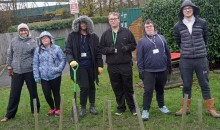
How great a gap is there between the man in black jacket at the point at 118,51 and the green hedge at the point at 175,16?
3766 millimetres

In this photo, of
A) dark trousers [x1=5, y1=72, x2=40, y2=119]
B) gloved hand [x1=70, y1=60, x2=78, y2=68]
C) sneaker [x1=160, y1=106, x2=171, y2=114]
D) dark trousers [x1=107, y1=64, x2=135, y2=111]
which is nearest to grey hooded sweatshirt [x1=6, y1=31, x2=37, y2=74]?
dark trousers [x1=5, y1=72, x2=40, y2=119]

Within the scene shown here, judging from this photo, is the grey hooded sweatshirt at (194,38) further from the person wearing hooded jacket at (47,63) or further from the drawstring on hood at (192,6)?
the person wearing hooded jacket at (47,63)

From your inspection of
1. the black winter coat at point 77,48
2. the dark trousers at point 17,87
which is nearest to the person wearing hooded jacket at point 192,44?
the black winter coat at point 77,48

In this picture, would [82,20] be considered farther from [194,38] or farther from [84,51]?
[194,38]

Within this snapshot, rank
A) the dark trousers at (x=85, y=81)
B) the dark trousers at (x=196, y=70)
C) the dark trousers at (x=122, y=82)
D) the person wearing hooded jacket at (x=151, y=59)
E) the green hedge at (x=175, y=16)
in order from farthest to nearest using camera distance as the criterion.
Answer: the green hedge at (x=175, y=16), the dark trousers at (x=85, y=81), the dark trousers at (x=122, y=82), the person wearing hooded jacket at (x=151, y=59), the dark trousers at (x=196, y=70)

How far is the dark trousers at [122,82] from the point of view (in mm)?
6797

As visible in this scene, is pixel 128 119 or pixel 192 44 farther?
pixel 128 119

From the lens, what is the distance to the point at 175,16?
10.6 metres

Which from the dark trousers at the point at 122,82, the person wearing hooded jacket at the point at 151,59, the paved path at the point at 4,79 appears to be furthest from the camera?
the paved path at the point at 4,79

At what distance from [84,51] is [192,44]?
1.94 m

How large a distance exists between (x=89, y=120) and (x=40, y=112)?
1.44 meters

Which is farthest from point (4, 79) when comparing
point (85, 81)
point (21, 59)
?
point (85, 81)

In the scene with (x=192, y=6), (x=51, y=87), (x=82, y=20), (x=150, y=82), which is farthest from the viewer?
(x=51, y=87)

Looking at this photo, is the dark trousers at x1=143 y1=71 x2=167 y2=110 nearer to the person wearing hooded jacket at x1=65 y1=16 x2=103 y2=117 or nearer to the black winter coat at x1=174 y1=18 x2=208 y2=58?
the black winter coat at x1=174 y1=18 x2=208 y2=58
